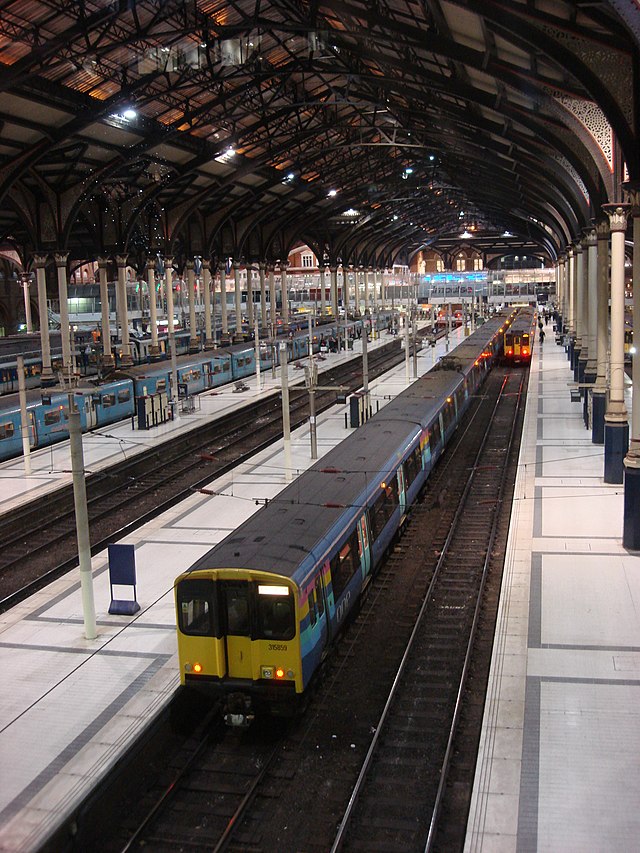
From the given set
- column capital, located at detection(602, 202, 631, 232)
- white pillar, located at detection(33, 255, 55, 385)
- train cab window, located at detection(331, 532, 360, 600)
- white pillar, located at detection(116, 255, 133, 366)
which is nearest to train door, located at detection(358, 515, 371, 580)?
train cab window, located at detection(331, 532, 360, 600)

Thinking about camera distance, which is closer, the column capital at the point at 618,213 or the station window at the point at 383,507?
the station window at the point at 383,507

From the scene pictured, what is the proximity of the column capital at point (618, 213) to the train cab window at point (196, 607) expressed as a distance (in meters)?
12.6

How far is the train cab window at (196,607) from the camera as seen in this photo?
410 inches

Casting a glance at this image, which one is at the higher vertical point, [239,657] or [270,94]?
[270,94]

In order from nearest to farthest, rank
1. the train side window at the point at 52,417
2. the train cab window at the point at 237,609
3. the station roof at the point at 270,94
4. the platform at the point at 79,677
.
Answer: the platform at the point at 79,677 → the train cab window at the point at 237,609 → the station roof at the point at 270,94 → the train side window at the point at 52,417

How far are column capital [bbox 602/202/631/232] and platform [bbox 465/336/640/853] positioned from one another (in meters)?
6.24

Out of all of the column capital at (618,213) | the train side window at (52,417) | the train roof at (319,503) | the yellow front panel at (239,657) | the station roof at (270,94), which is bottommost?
the yellow front panel at (239,657)

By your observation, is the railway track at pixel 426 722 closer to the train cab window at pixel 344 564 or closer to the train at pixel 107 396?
the train cab window at pixel 344 564

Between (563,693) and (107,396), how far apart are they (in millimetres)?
26233

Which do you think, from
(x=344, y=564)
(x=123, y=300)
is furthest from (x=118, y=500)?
(x=123, y=300)

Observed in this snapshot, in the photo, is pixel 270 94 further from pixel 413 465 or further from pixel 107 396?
pixel 413 465

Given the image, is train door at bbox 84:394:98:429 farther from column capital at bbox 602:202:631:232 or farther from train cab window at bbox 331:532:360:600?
train cab window at bbox 331:532:360:600

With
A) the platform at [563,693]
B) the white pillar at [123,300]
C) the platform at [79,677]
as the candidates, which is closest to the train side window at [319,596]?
the platform at [79,677]

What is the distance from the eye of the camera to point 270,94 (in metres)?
39.1
